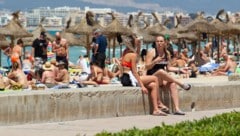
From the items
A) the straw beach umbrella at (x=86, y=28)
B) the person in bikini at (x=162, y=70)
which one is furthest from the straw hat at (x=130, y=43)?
the straw beach umbrella at (x=86, y=28)

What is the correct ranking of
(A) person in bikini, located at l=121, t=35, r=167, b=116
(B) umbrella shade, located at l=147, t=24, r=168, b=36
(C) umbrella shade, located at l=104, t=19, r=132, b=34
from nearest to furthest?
(A) person in bikini, located at l=121, t=35, r=167, b=116, (C) umbrella shade, located at l=104, t=19, r=132, b=34, (B) umbrella shade, located at l=147, t=24, r=168, b=36

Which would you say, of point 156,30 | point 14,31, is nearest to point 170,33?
point 156,30

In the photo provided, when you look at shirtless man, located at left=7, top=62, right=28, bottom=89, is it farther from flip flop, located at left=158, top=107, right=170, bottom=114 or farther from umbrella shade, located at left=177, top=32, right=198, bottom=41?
umbrella shade, located at left=177, top=32, right=198, bottom=41

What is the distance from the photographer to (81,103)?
1118cm

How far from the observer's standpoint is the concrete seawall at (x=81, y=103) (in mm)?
10461

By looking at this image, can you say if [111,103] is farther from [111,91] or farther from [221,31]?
[221,31]

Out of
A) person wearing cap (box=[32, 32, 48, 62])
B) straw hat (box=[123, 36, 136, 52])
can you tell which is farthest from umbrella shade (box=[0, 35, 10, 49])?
straw hat (box=[123, 36, 136, 52])

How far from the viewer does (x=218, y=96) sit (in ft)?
43.1

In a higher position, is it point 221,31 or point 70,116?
point 221,31

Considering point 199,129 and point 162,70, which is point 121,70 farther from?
point 199,129

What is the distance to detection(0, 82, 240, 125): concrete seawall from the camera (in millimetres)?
10461

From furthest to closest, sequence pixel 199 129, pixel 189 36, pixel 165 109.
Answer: pixel 189 36, pixel 165 109, pixel 199 129

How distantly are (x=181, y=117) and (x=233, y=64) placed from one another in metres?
12.2

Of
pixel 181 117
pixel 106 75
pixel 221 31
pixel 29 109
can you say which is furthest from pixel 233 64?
pixel 221 31
